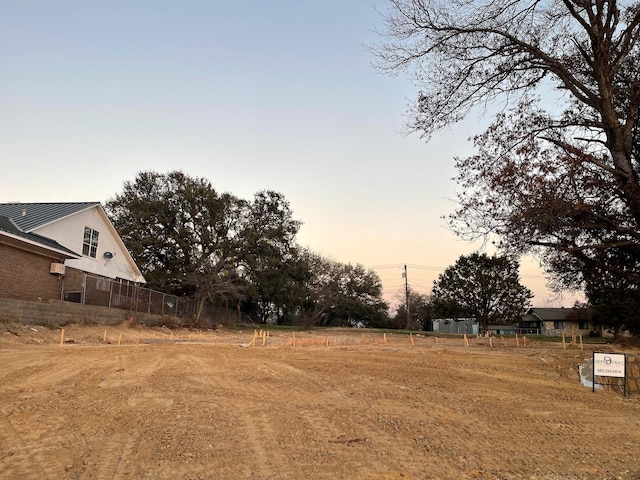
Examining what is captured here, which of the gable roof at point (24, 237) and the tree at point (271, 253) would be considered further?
the tree at point (271, 253)

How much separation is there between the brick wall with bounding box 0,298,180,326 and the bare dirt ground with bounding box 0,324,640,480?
21.4ft

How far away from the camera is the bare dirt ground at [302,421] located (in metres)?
5.62

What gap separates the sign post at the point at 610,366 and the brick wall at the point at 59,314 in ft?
59.6

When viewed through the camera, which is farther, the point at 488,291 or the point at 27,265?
the point at 488,291

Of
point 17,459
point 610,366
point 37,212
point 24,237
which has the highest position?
point 37,212

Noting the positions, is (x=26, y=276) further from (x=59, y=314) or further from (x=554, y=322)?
(x=554, y=322)

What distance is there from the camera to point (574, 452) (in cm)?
662

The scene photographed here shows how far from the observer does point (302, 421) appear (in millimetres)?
7438

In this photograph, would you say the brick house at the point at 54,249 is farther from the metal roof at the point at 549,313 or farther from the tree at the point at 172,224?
the metal roof at the point at 549,313

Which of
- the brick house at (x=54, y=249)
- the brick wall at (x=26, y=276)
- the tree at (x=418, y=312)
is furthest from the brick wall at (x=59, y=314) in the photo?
the tree at (x=418, y=312)

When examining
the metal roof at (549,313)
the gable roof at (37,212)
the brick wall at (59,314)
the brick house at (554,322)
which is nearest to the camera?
the brick wall at (59,314)

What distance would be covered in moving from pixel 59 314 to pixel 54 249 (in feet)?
12.8

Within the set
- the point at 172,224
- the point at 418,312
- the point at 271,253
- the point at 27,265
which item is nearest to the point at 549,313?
the point at 418,312

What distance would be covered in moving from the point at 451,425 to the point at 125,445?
15.0 feet
